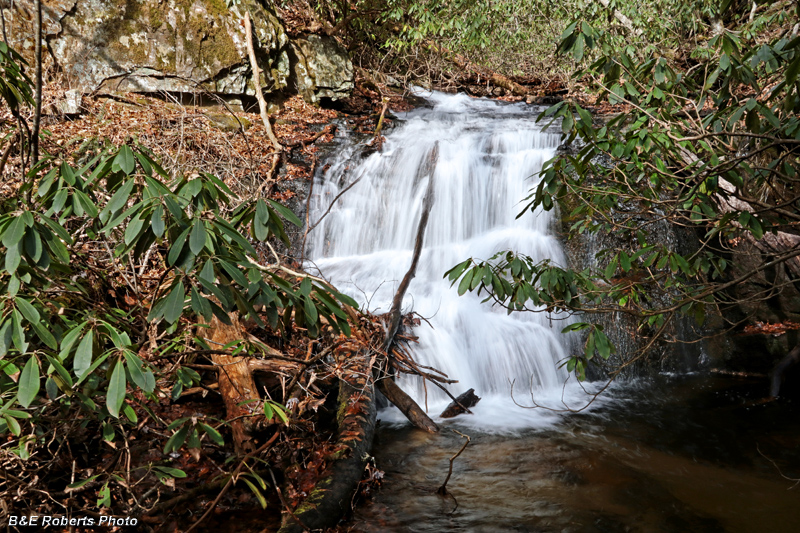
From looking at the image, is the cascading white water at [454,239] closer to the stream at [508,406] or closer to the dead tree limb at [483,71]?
the stream at [508,406]

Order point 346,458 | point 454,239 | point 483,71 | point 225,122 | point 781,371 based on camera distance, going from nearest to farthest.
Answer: point 346,458 → point 781,371 → point 454,239 → point 225,122 → point 483,71

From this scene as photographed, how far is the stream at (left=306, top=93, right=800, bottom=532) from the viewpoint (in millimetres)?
3611

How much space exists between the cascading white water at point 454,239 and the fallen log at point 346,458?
1321 millimetres

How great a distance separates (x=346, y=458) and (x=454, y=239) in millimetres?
5011

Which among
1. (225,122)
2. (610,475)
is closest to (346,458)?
(610,475)

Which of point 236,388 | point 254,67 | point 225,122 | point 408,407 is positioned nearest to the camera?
point 236,388

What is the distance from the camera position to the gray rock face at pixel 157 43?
315 inches

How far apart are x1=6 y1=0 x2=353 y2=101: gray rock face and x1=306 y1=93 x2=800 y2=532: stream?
2328mm

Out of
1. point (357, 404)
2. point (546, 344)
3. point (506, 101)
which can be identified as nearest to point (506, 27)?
point (506, 101)

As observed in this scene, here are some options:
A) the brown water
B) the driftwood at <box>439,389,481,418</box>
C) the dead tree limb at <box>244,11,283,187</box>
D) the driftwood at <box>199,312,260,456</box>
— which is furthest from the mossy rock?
the brown water

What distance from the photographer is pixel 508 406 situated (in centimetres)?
554

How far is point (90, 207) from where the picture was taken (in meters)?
2.07

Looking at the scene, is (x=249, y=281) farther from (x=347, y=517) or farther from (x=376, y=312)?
(x=376, y=312)

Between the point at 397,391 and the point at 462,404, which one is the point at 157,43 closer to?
the point at 397,391
